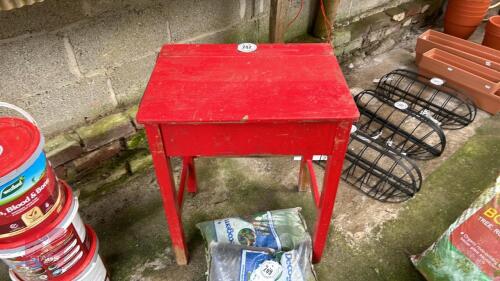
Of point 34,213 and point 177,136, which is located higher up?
point 177,136

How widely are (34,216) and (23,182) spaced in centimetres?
14

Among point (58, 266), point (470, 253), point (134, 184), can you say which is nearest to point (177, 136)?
point (58, 266)

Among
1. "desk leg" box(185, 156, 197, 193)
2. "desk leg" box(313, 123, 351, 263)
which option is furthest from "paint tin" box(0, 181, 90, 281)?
"desk leg" box(313, 123, 351, 263)

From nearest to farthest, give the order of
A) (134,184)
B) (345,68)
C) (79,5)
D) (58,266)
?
(58,266) < (79,5) < (134,184) < (345,68)

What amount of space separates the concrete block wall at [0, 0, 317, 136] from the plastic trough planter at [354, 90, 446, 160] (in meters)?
1.14

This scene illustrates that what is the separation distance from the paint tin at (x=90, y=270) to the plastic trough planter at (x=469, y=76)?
2.73 metres

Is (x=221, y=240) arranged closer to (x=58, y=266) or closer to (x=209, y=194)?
(x=209, y=194)

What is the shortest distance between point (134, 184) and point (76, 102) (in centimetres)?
58

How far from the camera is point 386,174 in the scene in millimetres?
2098

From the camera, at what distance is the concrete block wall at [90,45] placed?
1535 millimetres

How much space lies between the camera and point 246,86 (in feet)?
4.01

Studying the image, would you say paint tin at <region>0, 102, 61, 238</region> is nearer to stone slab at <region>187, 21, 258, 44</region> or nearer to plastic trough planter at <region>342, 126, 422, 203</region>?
stone slab at <region>187, 21, 258, 44</region>

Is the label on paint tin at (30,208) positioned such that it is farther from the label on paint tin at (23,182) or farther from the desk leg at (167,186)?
the desk leg at (167,186)

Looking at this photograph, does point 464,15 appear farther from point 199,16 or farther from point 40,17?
point 40,17
